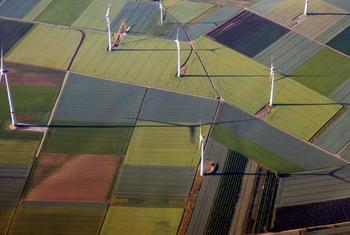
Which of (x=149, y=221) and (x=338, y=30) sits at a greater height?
(x=338, y=30)

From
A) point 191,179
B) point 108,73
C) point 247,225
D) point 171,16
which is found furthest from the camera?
point 171,16

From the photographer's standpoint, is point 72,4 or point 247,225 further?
point 72,4

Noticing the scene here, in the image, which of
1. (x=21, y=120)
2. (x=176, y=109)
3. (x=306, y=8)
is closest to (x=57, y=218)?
(x=21, y=120)

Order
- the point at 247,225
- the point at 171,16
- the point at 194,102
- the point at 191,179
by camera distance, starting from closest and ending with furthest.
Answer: the point at 247,225 → the point at 191,179 → the point at 194,102 → the point at 171,16

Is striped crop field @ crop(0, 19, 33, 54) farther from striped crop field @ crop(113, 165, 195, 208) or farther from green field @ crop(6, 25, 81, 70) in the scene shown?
striped crop field @ crop(113, 165, 195, 208)

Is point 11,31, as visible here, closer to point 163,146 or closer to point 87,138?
point 87,138

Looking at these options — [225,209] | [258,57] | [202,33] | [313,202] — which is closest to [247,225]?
[225,209]

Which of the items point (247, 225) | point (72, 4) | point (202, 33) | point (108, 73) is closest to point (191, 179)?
point (247, 225)

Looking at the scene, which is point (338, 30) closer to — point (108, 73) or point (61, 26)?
point (108, 73)

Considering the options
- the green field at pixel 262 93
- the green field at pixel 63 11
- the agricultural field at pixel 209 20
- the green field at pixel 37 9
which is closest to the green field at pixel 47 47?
the green field at pixel 63 11
